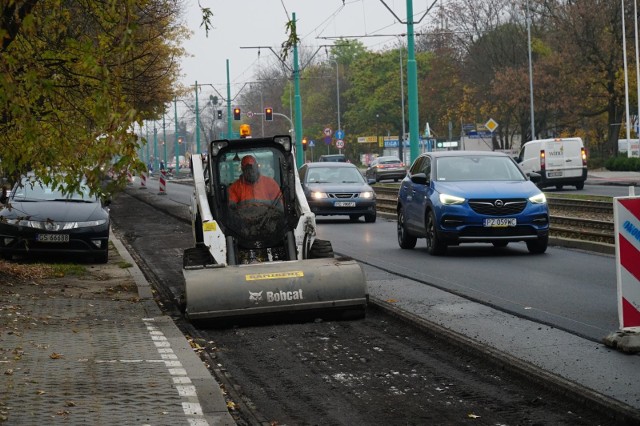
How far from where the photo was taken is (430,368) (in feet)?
31.0

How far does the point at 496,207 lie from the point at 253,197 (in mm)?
6519

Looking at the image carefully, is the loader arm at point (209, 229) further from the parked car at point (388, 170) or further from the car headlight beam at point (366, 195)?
the parked car at point (388, 170)

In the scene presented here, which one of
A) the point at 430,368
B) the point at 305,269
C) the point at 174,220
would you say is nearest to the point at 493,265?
the point at 305,269

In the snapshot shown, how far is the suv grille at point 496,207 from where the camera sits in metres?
19.8

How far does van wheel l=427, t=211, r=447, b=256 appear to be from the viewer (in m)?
20.1

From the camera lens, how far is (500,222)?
19812mm

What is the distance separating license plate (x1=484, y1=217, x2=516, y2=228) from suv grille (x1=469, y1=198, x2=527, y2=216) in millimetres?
85

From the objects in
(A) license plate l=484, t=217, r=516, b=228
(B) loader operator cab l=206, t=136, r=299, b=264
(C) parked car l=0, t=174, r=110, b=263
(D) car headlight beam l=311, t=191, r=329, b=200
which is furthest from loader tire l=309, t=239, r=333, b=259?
(D) car headlight beam l=311, t=191, r=329, b=200

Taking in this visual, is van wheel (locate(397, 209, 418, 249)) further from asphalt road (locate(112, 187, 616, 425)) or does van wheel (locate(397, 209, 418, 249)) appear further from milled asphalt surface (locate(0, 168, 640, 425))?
asphalt road (locate(112, 187, 616, 425))

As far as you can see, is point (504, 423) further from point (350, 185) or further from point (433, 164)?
point (350, 185)

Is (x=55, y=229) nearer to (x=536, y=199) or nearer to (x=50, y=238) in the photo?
(x=50, y=238)

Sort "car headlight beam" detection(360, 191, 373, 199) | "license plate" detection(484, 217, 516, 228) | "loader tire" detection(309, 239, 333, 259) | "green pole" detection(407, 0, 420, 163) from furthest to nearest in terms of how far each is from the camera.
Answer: "green pole" detection(407, 0, 420, 163), "car headlight beam" detection(360, 191, 373, 199), "license plate" detection(484, 217, 516, 228), "loader tire" detection(309, 239, 333, 259)

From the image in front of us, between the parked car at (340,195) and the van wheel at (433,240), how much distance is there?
34.9 feet

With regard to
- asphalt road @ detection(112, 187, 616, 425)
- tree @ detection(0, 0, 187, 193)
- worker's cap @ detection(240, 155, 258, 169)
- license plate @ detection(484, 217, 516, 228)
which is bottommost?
asphalt road @ detection(112, 187, 616, 425)
